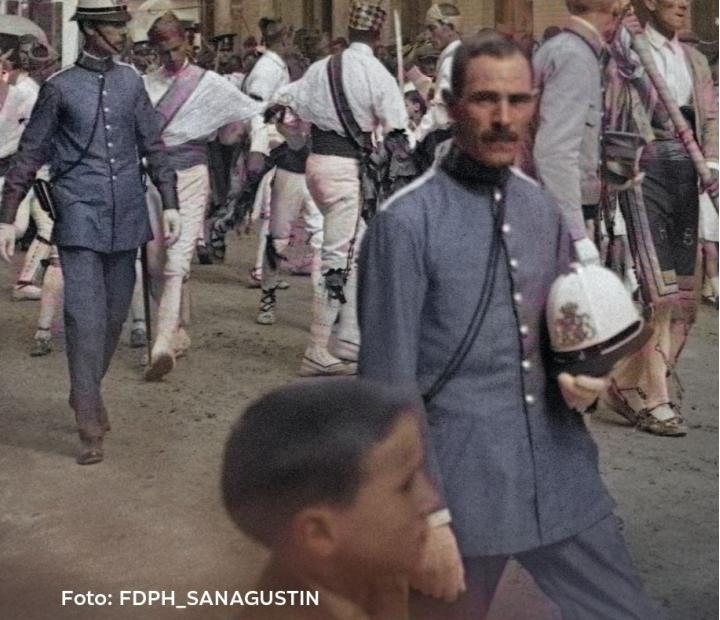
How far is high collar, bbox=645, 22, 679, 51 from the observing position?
221 inches

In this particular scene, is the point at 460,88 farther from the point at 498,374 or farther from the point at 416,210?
the point at 498,374

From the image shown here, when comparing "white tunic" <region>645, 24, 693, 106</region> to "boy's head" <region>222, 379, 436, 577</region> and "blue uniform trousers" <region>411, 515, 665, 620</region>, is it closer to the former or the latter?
"blue uniform trousers" <region>411, 515, 665, 620</region>

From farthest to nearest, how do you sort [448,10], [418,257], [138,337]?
1. [448,10]
2. [138,337]
3. [418,257]

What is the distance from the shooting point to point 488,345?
276 centimetres

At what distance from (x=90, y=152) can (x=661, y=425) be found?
2.22 m

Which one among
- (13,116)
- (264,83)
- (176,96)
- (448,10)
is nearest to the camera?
(176,96)

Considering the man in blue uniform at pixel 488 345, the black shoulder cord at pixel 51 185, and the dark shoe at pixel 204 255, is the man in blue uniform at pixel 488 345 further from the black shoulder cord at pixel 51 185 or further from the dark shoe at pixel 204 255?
the dark shoe at pixel 204 255

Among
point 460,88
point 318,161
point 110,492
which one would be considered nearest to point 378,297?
point 460,88

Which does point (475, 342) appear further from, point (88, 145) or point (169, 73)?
point (169, 73)

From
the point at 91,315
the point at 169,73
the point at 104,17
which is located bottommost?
the point at 91,315

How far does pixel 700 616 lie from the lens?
399cm

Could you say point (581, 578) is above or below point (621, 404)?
above

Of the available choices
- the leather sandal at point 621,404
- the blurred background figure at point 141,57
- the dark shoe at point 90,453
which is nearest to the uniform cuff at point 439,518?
the dark shoe at point 90,453

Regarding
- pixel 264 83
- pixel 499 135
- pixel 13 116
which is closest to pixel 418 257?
pixel 499 135
